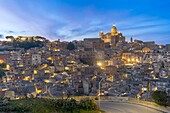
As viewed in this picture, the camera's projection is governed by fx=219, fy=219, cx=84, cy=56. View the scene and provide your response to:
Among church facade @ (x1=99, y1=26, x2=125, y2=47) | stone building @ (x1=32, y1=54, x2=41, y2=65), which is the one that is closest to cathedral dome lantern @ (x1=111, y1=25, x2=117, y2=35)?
church facade @ (x1=99, y1=26, x2=125, y2=47)

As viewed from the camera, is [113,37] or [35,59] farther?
[113,37]

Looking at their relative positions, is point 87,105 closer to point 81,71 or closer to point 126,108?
point 126,108

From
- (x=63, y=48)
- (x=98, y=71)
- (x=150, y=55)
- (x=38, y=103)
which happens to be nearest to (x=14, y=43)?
(x=63, y=48)

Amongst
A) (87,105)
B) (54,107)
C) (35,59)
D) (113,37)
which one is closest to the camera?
(54,107)

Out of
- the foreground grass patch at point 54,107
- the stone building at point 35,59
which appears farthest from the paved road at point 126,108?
the stone building at point 35,59

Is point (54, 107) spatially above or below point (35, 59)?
below

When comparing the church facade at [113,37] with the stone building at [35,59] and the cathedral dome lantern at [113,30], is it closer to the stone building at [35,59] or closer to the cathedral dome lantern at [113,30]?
the cathedral dome lantern at [113,30]

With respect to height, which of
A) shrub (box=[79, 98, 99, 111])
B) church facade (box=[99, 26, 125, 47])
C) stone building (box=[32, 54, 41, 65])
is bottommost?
shrub (box=[79, 98, 99, 111])

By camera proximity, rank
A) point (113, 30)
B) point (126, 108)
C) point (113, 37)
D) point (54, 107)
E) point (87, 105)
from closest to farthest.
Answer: point (54, 107) → point (87, 105) → point (126, 108) → point (113, 37) → point (113, 30)

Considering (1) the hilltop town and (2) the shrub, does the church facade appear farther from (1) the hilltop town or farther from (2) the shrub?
(2) the shrub

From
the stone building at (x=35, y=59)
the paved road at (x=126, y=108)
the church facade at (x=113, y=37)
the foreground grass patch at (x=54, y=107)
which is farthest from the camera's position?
the church facade at (x=113, y=37)

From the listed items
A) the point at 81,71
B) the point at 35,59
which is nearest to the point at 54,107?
the point at 81,71

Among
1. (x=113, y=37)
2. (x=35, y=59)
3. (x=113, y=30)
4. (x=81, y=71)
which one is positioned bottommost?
(x=81, y=71)

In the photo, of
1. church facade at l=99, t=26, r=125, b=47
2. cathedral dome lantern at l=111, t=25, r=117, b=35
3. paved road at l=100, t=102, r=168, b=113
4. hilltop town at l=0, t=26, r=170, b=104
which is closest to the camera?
paved road at l=100, t=102, r=168, b=113
